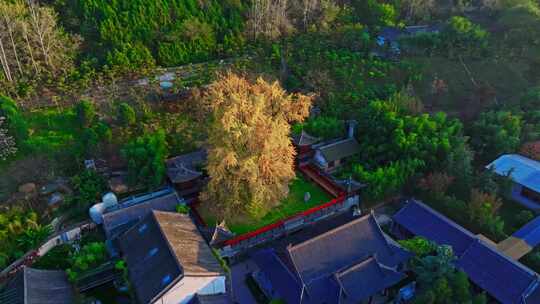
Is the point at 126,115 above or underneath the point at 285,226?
above

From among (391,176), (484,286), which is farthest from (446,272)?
(391,176)

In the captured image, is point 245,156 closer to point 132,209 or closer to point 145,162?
point 145,162

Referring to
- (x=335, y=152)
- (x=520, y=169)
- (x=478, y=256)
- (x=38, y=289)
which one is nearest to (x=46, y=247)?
(x=38, y=289)

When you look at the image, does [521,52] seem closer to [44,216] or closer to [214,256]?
[214,256]

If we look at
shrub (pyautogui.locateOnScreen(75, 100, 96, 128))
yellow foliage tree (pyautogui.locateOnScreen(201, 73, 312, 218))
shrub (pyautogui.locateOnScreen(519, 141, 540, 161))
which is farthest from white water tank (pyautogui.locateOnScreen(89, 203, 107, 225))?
shrub (pyautogui.locateOnScreen(519, 141, 540, 161))

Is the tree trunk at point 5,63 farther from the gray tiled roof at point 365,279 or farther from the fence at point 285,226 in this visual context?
the gray tiled roof at point 365,279
